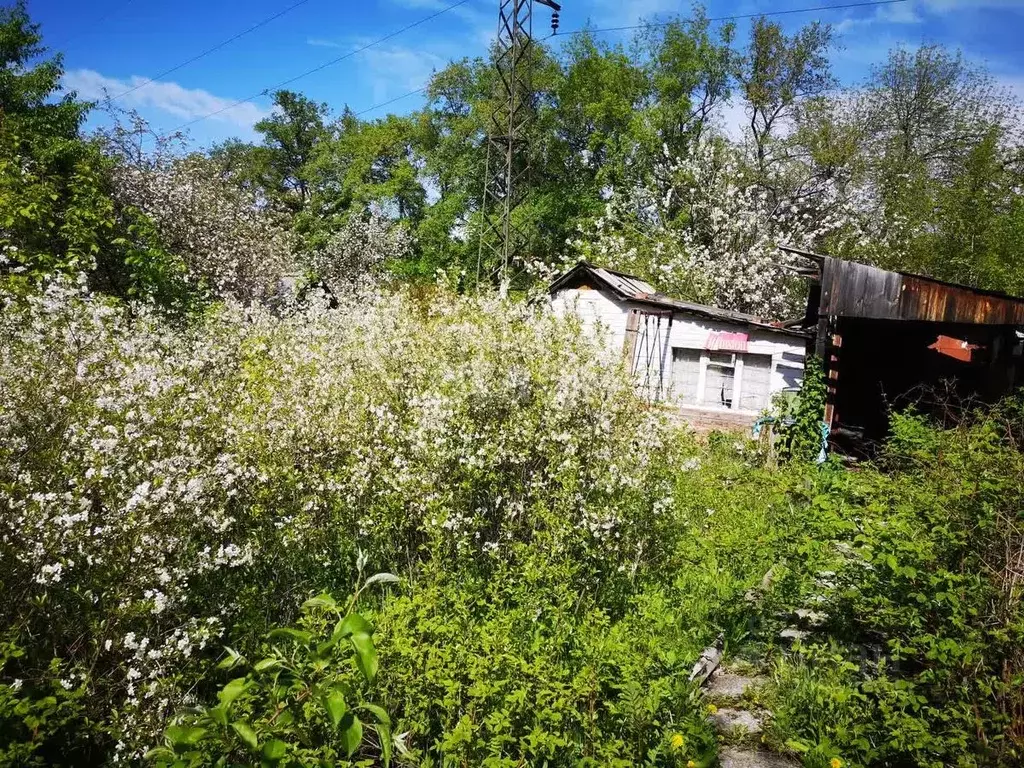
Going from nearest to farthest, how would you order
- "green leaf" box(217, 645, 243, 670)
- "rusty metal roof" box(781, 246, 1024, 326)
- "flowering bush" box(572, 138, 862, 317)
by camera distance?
"green leaf" box(217, 645, 243, 670)
"rusty metal roof" box(781, 246, 1024, 326)
"flowering bush" box(572, 138, 862, 317)

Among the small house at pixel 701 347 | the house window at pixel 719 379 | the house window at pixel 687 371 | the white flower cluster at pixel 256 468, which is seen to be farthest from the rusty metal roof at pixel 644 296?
the white flower cluster at pixel 256 468

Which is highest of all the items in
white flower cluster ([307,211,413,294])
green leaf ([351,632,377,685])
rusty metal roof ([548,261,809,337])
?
white flower cluster ([307,211,413,294])

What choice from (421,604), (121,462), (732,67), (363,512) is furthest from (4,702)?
(732,67)

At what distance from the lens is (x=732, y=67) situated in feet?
114

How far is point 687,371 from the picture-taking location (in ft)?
59.2

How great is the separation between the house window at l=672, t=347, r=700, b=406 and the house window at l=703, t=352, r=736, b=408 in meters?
0.29

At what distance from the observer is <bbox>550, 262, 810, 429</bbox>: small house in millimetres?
16672

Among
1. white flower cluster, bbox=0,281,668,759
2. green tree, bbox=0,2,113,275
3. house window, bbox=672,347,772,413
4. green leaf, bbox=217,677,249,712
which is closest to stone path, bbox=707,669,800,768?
white flower cluster, bbox=0,281,668,759

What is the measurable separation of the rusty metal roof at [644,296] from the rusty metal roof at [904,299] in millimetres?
→ 3220

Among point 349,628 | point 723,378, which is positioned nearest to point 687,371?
point 723,378

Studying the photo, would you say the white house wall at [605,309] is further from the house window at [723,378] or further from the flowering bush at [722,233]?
the flowering bush at [722,233]

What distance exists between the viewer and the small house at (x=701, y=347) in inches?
656

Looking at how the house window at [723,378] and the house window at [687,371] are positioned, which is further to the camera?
the house window at [687,371]

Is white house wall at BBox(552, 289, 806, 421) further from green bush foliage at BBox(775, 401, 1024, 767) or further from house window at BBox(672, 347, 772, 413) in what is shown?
green bush foliage at BBox(775, 401, 1024, 767)
